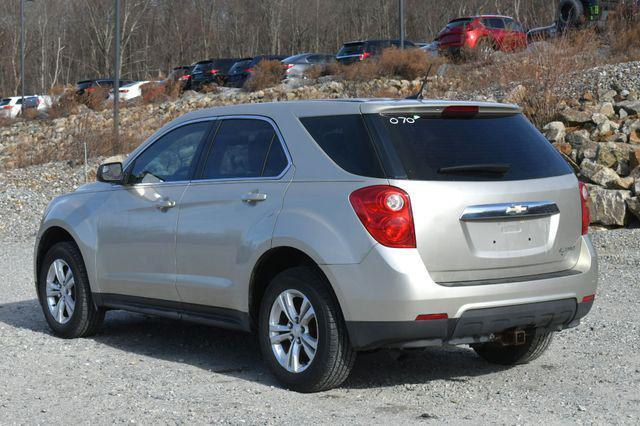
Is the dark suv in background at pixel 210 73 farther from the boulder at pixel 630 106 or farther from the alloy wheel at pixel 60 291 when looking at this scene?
the alloy wheel at pixel 60 291

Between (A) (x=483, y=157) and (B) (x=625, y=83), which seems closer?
(A) (x=483, y=157)

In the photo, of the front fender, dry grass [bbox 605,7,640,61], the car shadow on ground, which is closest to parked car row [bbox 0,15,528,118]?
dry grass [bbox 605,7,640,61]

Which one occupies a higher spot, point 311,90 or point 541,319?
point 541,319

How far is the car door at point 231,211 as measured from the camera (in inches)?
254

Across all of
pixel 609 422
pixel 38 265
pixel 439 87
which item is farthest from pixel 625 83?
pixel 609 422

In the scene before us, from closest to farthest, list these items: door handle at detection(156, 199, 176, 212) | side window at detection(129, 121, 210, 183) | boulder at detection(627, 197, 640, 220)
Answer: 1. door handle at detection(156, 199, 176, 212)
2. side window at detection(129, 121, 210, 183)
3. boulder at detection(627, 197, 640, 220)

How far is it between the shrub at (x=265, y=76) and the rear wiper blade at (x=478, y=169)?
32.7 metres

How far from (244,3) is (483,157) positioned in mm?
83359

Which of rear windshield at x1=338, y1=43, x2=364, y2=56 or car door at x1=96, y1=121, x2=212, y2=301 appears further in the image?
rear windshield at x1=338, y1=43, x2=364, y2=56

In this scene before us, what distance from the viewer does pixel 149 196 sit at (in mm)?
7453

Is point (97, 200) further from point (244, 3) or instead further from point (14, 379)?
point (244, 3)

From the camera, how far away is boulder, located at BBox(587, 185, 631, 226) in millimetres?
13719

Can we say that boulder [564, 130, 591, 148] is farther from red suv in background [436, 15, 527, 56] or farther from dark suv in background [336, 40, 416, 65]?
dark suv in background [336, 40, 416, 65]

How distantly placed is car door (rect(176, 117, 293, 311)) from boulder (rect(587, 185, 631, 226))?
7.97 metres
